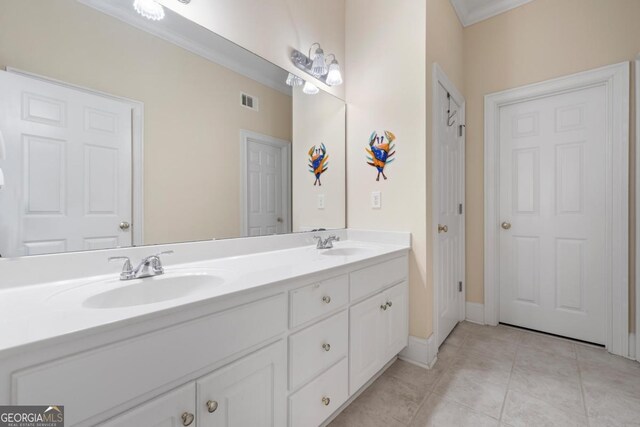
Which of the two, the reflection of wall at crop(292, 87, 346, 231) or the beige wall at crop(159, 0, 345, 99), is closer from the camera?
the beige wall at crop(159, 0, 345, 99)

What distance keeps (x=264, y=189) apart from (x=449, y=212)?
153cm

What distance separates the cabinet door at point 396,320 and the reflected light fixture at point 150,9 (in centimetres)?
176

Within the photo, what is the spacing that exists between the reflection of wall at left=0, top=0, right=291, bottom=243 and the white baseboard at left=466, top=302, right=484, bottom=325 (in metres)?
2.29

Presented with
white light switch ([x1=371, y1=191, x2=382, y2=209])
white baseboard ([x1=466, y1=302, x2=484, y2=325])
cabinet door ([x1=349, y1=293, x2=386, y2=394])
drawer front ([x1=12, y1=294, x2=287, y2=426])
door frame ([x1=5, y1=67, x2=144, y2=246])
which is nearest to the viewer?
drawer front ([x1=12, y1=294, x2=287, y2=426])

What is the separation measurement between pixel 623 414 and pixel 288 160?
225cm

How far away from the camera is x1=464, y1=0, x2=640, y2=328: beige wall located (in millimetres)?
1970

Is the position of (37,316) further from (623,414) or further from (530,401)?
(623,414)

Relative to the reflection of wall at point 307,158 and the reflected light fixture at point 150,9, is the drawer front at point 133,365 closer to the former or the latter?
the reflection of wall at point 307,158

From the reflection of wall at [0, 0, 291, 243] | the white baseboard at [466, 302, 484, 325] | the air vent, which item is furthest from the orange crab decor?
the white baseboard at [466, 302, 484, 325]

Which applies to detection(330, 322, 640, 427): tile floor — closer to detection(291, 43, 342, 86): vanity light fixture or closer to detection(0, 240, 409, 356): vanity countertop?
detection(0, 240, 409, 356): vanity countertop

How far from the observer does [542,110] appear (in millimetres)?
2285

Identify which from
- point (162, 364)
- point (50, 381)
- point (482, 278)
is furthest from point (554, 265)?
point (50, 381)

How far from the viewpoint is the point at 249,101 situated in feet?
5.12

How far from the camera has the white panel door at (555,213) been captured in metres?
2.07
